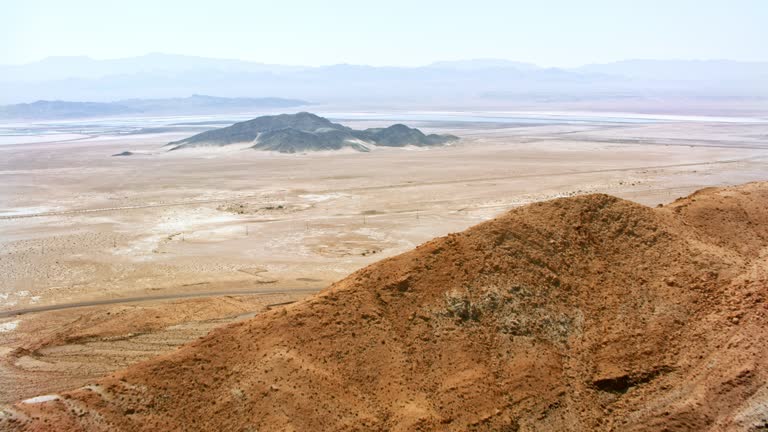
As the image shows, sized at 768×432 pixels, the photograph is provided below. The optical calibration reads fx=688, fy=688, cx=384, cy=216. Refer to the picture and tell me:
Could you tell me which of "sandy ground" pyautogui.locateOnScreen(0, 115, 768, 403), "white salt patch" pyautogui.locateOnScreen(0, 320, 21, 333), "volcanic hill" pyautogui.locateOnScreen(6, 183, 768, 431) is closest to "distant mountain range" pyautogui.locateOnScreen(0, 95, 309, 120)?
"sandy ground" pyautogui.locateOnScreen(0, 115, 768, 403)

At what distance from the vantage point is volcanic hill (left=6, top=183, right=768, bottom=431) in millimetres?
10727

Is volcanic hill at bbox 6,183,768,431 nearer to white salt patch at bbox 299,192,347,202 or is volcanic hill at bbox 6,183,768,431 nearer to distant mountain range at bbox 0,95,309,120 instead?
white salt patch at bbox 299,192,347,202

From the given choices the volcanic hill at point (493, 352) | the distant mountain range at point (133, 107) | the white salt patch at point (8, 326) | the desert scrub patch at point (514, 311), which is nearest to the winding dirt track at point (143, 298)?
the white salt patch at point (8, 326)

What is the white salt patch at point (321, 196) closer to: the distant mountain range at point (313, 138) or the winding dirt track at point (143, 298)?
the winding dirt track at point (143, 298)

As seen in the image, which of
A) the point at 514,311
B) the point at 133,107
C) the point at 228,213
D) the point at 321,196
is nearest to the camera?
the point at 514,311

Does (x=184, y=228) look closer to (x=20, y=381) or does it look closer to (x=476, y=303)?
(x=20, y=381)

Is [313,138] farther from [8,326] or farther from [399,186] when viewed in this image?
[8,326]

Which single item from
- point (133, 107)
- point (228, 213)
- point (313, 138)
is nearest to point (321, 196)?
point (228, 213)

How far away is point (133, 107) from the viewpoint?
589 ft

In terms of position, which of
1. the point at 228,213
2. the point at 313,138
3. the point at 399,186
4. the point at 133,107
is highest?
the point at 133,107

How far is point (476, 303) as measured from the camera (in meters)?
12.6

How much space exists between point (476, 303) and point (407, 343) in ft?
5.08

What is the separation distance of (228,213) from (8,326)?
1790 centimetres

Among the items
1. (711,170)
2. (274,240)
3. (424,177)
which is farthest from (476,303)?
(711,170)
